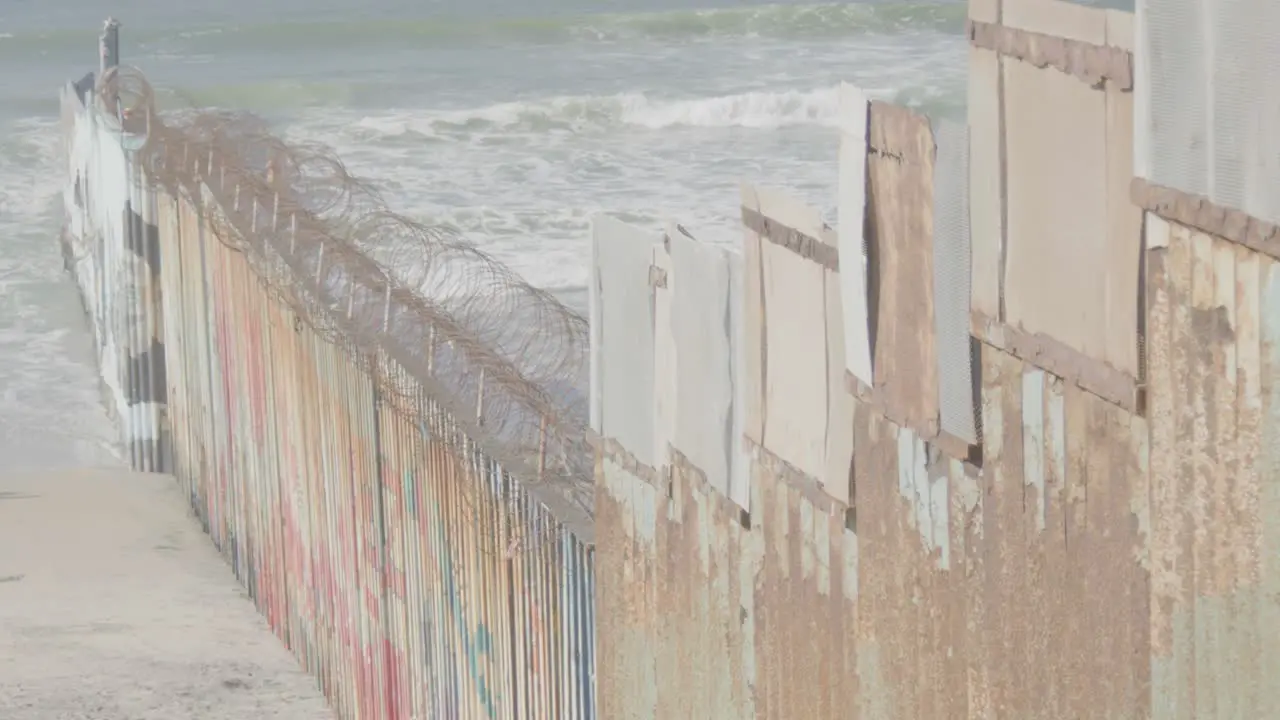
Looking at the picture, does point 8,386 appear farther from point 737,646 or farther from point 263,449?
point 737,646

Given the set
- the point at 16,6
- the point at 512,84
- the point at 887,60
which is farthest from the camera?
the point at 16,6

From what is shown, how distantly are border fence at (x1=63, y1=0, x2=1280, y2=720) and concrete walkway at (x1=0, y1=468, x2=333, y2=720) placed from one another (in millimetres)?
1380

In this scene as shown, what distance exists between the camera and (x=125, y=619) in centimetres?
851

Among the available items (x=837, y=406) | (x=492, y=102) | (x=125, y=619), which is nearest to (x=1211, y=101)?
(x=837, y=406)

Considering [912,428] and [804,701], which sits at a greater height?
[912,428]

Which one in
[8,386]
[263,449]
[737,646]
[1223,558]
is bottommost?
[8,386]

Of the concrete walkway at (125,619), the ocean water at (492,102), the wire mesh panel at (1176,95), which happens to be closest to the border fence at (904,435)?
the wire mesh panel at (1176,95)

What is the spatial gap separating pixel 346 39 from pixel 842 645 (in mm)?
33810

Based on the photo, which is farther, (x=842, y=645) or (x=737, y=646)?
(x=737, y=646)

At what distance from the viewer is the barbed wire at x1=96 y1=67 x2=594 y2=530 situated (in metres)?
5.52

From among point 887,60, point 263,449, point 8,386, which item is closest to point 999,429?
point 263,449

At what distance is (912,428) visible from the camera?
335 cm

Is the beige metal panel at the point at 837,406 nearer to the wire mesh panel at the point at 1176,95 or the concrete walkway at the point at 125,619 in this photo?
the wire mesh panel at the point at 1176,95

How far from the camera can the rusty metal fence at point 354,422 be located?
5.43 m
